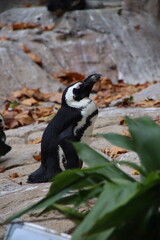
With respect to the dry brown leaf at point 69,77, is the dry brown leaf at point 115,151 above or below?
above

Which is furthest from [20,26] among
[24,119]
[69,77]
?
[24,119]

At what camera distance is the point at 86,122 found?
3.28 metres

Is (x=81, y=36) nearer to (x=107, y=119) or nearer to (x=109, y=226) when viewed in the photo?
(x=107, y=119)

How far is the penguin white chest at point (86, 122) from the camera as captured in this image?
3.26 m

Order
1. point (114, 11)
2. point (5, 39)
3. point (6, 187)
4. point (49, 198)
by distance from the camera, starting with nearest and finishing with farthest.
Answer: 1. point (49, 198)
2. point (6, 187)
3. point (5, 39)
4. point (114, 11)

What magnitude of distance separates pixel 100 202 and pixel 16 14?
9355mm

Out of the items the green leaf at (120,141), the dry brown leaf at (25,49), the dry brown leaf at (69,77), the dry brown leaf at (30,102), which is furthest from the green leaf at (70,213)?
the dry brown leaf at (25,49)

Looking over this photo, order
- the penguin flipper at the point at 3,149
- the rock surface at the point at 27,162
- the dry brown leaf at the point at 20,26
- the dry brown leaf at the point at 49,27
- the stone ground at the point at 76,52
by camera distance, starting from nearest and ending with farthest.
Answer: the rock surface at the point at 27,162, the penguin flipper at the point at 3,149, the stone ground at the point at 76,52, the dry brown leaf at the point at 20,26, the dry brown leaf at the point at 49,27

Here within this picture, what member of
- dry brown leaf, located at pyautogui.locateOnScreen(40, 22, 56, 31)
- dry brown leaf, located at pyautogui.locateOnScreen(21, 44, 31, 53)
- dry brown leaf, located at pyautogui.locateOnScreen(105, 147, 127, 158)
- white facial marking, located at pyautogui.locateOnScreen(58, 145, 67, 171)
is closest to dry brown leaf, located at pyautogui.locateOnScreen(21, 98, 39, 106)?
dry brown leaf, located at pyautogui.locateOnScreen(21, 44, 31, 53)

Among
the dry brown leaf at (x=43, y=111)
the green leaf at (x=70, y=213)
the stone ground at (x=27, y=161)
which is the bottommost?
the dry brown leaf at (x=43, y=111)

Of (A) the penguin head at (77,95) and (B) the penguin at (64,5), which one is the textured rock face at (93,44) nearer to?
(B) the penguin at (64,5)

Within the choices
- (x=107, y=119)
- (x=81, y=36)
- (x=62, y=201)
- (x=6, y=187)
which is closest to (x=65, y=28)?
(x=81, y=36)

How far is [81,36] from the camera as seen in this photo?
943 centimetres

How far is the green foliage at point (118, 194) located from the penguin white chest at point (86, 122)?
1362mm
